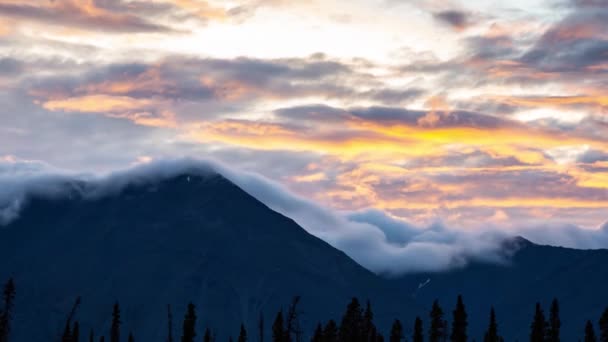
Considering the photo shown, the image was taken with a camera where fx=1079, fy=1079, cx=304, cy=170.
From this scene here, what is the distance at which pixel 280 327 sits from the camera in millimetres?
189625

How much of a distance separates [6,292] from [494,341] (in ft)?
294

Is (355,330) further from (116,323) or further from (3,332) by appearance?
(3,332)

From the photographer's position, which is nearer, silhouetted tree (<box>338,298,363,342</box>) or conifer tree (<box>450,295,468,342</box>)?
conifer tree (<box>450,295,468,342</box>)

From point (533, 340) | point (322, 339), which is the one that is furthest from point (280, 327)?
point (533, 340)

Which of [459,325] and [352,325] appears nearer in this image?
[459,325]

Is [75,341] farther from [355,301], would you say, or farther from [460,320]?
[460,320]

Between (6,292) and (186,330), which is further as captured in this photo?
(186,330)

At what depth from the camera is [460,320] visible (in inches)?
7643

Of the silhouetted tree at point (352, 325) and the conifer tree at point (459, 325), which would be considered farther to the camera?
the silhouetted tree at point (352, 325)

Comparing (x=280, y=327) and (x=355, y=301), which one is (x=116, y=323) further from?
(x=355, y=301)

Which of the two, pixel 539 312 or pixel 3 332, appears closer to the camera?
pixel 3 332

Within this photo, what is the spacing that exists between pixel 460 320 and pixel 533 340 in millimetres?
15886

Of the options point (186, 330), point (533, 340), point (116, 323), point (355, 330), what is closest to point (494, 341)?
point (533, 340)

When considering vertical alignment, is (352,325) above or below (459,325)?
below
